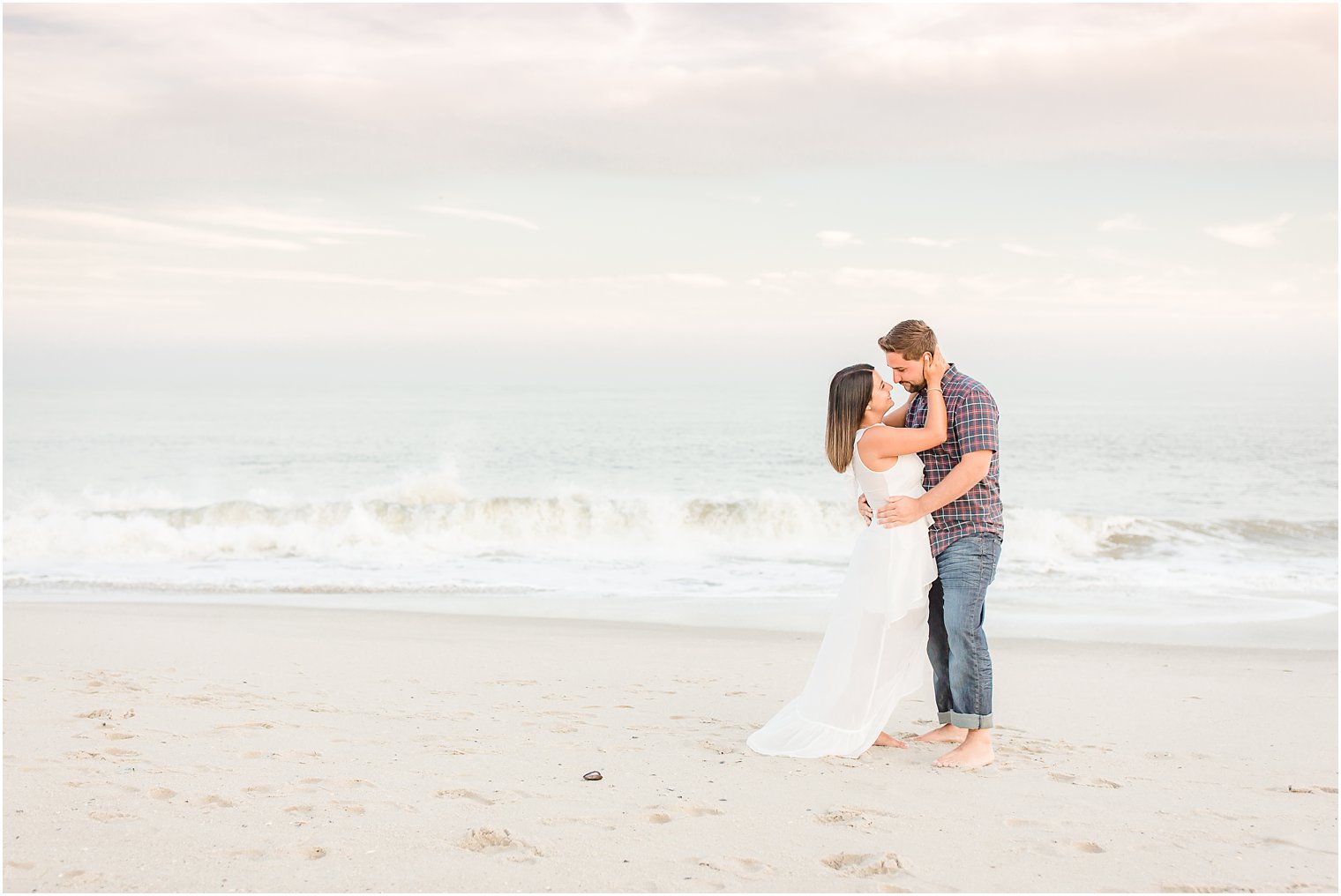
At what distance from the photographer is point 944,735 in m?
4.81

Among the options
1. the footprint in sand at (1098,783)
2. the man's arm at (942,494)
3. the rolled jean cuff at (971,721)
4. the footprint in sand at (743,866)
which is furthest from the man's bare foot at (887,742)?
the footprint in sand at (743,866)

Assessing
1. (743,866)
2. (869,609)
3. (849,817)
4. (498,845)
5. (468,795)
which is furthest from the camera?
(869,609)

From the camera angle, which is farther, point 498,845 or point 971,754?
point 971,754

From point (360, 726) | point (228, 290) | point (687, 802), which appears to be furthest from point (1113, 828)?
point (228, 290)

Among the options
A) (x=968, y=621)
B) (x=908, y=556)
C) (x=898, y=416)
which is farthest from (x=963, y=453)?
(x=968, y=621)

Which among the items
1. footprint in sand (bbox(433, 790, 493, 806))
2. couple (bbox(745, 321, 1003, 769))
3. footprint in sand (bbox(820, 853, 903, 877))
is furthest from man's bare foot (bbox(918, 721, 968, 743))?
footprint in sand (bbox(433, 790, 493, 806))

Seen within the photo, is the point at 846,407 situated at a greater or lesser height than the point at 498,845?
greater

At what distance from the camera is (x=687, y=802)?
384 centimetres

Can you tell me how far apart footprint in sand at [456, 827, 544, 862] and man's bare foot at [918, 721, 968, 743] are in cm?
227

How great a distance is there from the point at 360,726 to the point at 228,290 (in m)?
33.9

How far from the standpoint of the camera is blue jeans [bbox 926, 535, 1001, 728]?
14.5ft

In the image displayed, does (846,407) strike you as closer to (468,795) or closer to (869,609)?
(869,609)

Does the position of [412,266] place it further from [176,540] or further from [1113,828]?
[1113,828]

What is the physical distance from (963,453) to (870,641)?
38.5 inches
